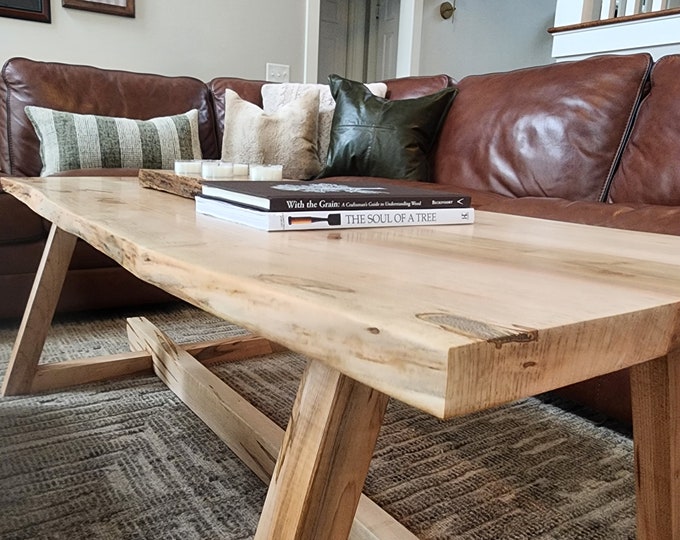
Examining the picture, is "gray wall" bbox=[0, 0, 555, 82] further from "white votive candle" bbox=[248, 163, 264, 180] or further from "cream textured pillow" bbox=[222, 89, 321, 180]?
"white votive candle" bbox=[248, 163, 264, 180]

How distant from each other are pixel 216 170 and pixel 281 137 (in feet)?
3.66

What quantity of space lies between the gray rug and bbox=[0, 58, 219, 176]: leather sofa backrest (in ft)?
3.90

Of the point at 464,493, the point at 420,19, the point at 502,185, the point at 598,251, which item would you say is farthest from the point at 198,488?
the point at 420,19

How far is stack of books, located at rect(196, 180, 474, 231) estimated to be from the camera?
69 cm

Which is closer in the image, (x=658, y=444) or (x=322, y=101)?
(x=658, y=444)

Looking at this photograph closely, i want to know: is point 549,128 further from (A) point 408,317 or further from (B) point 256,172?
(A) point 408,317

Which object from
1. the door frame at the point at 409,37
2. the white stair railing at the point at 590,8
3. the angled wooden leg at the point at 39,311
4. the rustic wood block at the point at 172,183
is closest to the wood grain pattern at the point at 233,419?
the angled wooden leg at the point at 39,311

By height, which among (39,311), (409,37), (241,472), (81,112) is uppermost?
(409,37)

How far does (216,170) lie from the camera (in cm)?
120

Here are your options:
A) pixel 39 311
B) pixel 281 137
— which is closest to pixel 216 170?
pixel 39 311

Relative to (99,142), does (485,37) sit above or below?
above

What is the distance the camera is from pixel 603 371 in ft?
1.22

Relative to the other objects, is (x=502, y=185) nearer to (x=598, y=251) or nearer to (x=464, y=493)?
(x=464, y=493)

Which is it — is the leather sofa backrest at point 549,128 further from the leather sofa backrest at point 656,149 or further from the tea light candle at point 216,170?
the tea light candle at point 216,170
